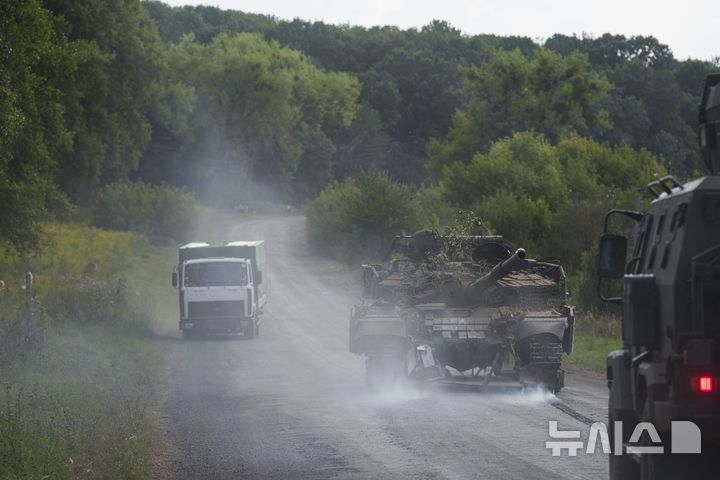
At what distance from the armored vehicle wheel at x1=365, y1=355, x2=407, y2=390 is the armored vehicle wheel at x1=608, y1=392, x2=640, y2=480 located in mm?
10526

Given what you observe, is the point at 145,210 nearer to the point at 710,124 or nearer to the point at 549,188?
the point at 549,188

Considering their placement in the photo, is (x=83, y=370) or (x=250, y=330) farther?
(x=250, y=330)

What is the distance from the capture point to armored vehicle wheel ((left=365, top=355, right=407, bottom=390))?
2034 cm

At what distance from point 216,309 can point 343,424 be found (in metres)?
19.1

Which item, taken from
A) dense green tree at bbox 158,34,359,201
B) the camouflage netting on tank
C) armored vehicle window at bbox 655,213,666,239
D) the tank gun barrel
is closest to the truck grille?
the tank gun barrel

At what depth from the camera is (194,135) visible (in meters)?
102

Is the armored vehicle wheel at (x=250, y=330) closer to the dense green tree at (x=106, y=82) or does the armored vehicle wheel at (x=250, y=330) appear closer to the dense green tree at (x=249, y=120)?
the dense green tree at (x=106, y=82)

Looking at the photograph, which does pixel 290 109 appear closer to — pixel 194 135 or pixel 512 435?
pixel 194 135

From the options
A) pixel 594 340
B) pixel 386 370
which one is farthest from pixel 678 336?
pixel 594 340

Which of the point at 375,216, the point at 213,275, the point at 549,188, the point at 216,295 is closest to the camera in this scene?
the point at 216,295

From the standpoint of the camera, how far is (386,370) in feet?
67.0

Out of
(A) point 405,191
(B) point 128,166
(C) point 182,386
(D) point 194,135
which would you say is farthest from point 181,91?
(C) point 182,386

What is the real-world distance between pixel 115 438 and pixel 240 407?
4.60 metres

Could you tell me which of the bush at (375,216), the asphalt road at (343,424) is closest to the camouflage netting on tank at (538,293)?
the asphalt road at (343,424)
